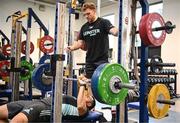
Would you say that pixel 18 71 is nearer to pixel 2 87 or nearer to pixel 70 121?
pixel 2 87

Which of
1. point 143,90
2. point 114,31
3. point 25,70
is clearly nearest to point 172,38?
point 25,70

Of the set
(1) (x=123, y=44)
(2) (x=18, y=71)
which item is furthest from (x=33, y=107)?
(2) (x=18, y=71)

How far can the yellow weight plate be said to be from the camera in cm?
215

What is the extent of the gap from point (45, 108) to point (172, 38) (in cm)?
601

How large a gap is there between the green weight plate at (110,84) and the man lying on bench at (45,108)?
0.39 metres

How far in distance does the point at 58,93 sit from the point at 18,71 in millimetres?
2239

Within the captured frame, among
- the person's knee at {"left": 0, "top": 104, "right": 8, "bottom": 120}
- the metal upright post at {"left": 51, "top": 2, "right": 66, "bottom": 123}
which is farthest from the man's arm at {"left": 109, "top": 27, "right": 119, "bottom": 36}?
the person's knee at {"left": 0, "top": 104, "right": 8, "bottom": 120}

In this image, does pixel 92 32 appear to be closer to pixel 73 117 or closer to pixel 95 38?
pixel 95 38

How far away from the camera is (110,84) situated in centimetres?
190

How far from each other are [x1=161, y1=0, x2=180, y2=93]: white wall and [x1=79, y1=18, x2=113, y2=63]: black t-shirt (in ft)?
16.5

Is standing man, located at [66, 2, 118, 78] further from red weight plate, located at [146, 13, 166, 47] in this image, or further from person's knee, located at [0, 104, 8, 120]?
person's knee, located at [0, 104, 8, 120]

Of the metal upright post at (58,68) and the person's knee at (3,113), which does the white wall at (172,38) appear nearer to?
the person's knee at (3,113)

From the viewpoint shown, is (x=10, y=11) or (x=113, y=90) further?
(x=10, y=11)

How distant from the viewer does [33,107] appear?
2258mm
